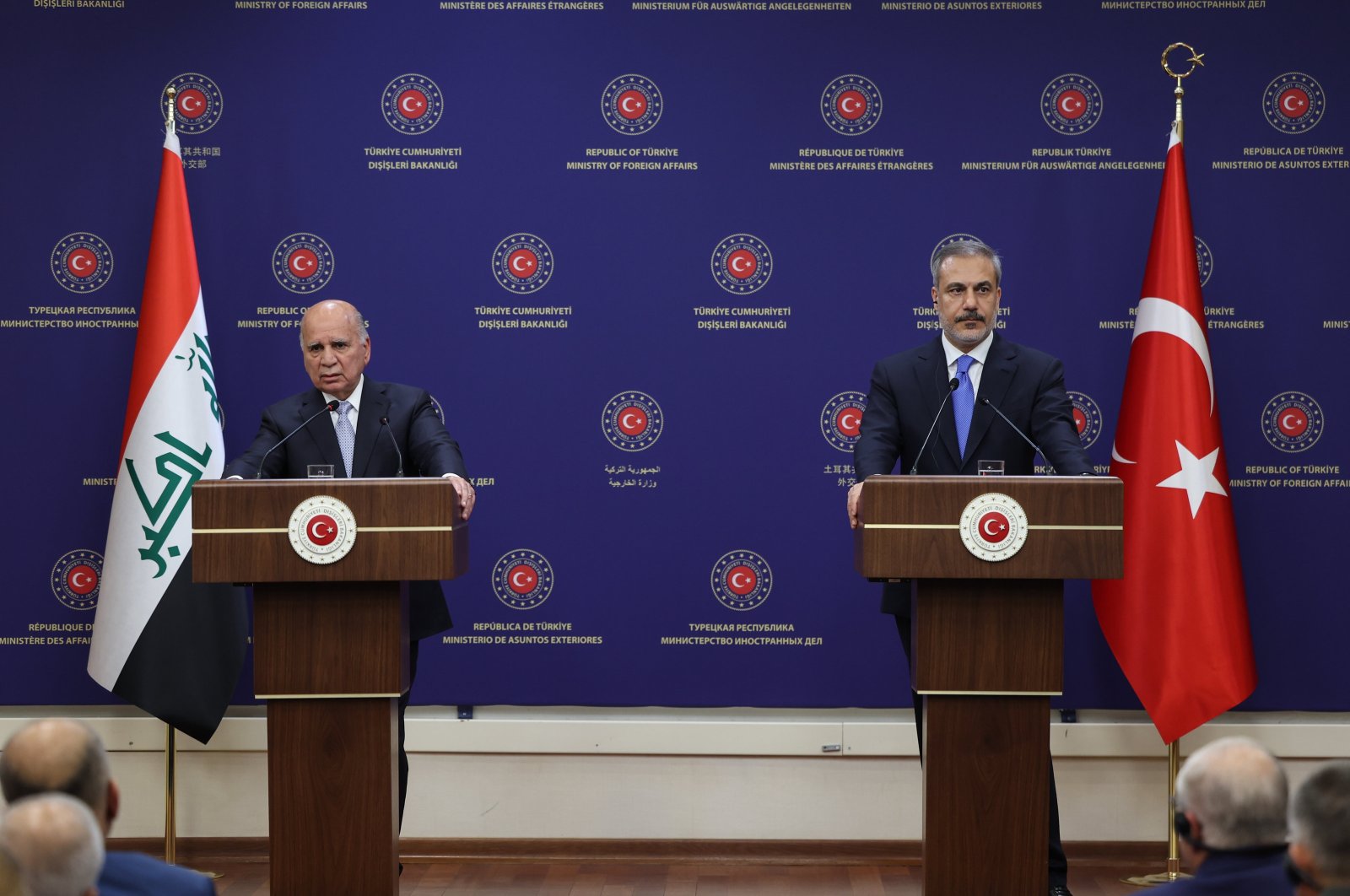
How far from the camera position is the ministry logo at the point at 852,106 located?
4840mm

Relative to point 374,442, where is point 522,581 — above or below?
below

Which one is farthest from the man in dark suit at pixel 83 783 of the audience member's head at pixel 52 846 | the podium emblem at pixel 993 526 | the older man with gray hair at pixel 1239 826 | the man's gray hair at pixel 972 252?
the man's gray hair at pixel 972 252

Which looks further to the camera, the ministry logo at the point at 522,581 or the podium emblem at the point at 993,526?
the ministry logo at the point at 522,581

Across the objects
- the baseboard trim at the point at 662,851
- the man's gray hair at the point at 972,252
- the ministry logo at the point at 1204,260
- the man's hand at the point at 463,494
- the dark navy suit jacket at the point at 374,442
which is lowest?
the baseboard trim at the point at 662,851

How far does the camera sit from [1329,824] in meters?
1.75

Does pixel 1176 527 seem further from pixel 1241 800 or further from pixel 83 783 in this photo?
pixel 83 783

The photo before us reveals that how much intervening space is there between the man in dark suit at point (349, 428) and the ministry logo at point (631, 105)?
138cm

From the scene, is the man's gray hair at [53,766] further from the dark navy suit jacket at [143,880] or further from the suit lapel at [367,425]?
the suit lapel at [367,425]

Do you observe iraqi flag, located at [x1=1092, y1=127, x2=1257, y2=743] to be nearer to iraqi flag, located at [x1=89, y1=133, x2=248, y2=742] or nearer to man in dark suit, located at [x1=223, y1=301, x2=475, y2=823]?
man in dark suit, located at [x1=223, y1=301, x2=475, y2=823]

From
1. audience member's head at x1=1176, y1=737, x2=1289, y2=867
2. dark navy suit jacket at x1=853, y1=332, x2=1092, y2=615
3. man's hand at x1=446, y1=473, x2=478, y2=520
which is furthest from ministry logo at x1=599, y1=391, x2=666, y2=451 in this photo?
audience member's head at x1=1176, y1=737, x2=1289, y2=867

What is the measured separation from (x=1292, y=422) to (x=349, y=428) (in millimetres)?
3423

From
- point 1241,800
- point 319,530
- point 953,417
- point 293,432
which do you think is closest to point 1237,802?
point 1241,800

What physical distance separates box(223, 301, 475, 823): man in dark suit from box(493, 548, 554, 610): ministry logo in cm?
73

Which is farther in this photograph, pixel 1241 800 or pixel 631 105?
pixel 631 105
